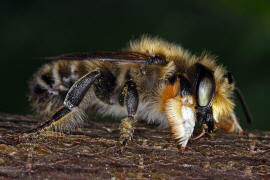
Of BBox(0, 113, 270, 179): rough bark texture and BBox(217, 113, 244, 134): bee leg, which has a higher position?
BBox(217, 113, 244, 134): bee leg

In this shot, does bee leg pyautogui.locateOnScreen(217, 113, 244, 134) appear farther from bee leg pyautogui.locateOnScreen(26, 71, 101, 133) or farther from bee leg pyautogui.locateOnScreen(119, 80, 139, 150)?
bee leg pyautogui.locateOnScreen(26, 71, 101, 133)

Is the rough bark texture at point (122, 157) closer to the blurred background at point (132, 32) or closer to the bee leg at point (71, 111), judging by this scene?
the bee leg at point (71, 111)

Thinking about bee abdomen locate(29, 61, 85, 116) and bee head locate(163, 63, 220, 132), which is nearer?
bee head locate(163, 63, 220, 132)

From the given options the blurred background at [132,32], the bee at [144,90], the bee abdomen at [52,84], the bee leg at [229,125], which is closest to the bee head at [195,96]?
the bee at [144,90]

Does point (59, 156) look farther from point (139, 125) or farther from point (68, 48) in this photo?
point (68, 48)

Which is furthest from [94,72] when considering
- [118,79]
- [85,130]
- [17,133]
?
[17,133]

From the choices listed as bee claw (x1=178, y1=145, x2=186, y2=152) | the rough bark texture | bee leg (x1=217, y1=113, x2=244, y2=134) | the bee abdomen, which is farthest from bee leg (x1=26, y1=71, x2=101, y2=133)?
bee leg (x1=217, y1=113, x2=244, y2=134)

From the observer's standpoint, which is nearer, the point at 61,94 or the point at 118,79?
the point at 118,79
